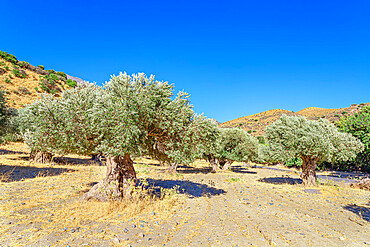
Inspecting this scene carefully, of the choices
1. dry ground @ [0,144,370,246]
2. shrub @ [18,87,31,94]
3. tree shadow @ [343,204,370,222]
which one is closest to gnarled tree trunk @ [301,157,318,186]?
dry ground @ [0,144,370,246]

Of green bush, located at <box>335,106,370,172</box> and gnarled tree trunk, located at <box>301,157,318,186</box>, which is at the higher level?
green bush, located at <box>335,106,370,172</box>

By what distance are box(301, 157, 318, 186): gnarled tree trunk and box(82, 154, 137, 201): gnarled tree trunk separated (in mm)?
17908

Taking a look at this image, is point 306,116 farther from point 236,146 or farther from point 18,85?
point 18,85

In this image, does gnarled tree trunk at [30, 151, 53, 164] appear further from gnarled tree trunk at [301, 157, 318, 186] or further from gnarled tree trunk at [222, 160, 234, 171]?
gnarled tree trunk at [301, 157, 318, 186]

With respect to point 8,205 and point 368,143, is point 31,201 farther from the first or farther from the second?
point 368,143

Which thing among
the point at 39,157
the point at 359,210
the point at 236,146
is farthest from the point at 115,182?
the point at 236,146

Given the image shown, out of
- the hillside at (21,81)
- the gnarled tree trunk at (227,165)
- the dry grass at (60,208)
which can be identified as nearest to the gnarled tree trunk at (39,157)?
the dry grass at (60,208)

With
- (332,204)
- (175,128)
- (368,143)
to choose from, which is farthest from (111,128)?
(368,143)

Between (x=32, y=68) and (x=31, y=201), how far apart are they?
88.5m

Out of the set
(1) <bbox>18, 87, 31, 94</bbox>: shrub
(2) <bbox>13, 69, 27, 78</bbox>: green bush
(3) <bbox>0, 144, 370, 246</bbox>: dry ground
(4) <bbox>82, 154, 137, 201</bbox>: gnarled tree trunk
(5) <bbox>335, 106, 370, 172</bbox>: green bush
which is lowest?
(3) <bbox>0, 144, 370, 246</bbox>: dry ground

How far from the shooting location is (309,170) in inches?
787

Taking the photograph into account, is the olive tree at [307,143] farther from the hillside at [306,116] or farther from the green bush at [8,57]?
the green bush at [8,57]

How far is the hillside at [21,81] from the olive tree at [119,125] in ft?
171

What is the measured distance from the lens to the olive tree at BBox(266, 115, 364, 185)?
58.2ft
